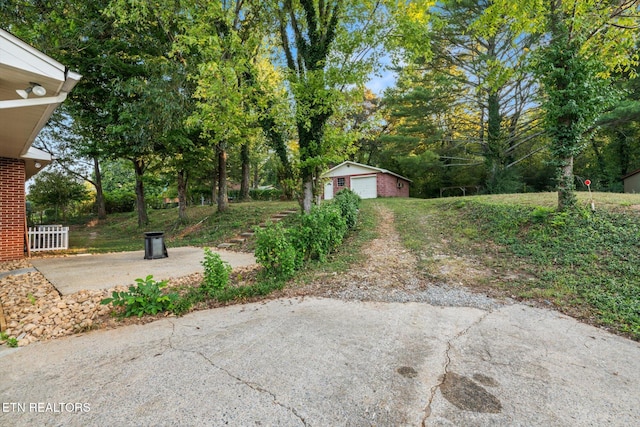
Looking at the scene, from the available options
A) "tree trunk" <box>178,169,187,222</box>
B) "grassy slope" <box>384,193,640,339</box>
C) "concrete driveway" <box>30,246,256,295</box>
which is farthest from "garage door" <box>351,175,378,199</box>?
"concrete driveway" <box>30,246,256,295</box>

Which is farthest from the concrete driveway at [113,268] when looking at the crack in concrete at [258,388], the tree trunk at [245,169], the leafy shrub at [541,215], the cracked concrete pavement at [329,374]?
the tree trunk at [245,169]

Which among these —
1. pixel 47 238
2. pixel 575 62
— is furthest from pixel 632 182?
pixel 47 238

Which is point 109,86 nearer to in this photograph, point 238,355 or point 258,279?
point 258,279

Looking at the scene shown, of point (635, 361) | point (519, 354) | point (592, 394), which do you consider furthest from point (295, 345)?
point (635, 361)

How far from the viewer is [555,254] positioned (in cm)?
521

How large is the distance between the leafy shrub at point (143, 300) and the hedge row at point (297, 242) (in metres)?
1.51

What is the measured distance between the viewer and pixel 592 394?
2.05m

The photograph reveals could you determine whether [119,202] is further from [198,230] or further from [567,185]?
[567,185]

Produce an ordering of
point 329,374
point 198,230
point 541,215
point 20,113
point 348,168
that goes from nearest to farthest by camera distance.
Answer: point 329,374, point 20,113, point 541,215, point 198,230, point 348,168

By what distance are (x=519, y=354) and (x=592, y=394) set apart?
22.1 inches

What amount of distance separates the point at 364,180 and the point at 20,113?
64.5ft

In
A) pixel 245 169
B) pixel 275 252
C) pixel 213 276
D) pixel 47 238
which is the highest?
pixel 245 169

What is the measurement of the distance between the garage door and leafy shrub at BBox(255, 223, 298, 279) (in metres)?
17.4

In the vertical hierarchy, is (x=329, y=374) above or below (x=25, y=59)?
below
